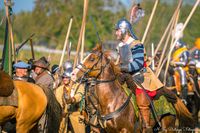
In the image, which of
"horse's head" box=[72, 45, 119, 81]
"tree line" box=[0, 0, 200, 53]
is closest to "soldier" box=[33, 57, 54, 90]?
"horse's head" box=[72, 45, 119, 81]

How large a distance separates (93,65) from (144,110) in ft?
4.14

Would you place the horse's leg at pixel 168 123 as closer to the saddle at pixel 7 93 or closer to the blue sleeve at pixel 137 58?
the blue sleeve at pixel 137 58

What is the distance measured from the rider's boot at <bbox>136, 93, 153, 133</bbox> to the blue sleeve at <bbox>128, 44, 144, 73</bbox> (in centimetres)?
51

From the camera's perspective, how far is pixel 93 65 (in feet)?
31.7

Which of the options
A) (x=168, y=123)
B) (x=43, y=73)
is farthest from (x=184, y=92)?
(x=168, y=123)

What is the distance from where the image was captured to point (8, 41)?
1199cm

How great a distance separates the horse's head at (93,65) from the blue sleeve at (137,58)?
1.34 ft

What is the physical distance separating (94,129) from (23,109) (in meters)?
1.75

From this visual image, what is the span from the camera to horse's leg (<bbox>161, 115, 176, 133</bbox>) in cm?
1057

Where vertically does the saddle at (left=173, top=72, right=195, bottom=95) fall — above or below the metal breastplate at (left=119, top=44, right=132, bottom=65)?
below

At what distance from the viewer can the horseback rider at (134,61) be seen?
993cm

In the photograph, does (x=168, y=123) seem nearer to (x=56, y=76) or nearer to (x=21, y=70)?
(x=21, y=70)

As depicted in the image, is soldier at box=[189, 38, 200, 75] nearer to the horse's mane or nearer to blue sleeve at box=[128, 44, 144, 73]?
blue sleeve at box=[128, 44, 144, 73]

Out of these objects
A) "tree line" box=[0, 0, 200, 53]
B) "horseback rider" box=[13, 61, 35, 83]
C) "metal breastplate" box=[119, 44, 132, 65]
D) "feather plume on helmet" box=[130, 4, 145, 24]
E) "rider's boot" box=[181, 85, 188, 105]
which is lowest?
"rider's boot" box=[181, 85, 188, 105]
